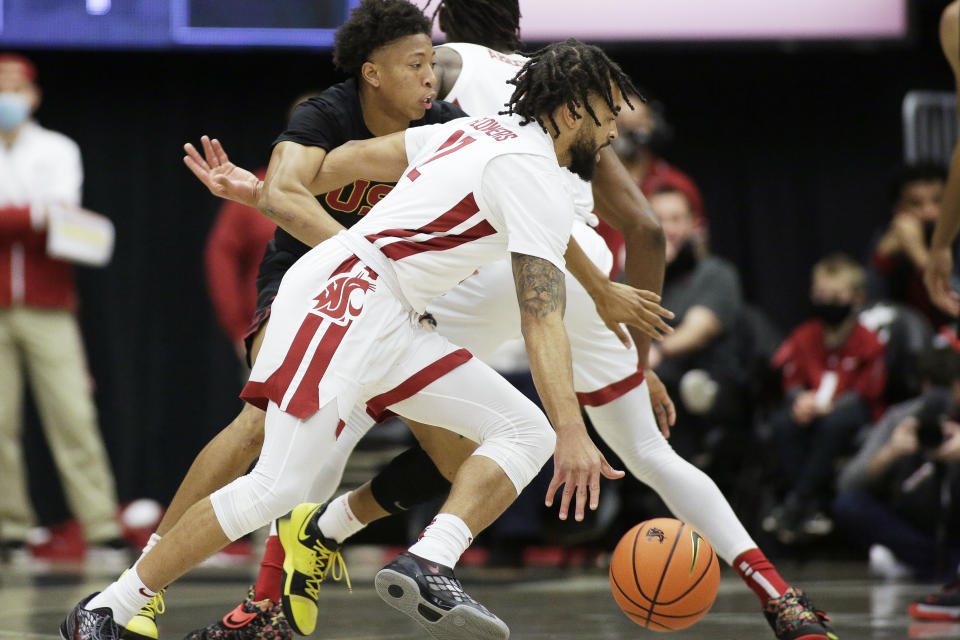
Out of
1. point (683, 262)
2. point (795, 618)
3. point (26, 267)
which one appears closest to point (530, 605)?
point (795, 618)

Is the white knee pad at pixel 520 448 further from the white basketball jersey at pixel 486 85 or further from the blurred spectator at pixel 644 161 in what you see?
the blurred spectator at pixel 644 161

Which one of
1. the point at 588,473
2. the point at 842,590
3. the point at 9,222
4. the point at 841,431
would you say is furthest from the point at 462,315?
the point at 9,222

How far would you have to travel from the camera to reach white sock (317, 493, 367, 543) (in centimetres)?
431

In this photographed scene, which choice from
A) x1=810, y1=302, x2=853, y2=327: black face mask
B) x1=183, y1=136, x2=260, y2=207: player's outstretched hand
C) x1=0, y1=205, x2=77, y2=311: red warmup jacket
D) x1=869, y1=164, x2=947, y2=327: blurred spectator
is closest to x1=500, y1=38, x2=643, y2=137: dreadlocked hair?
x1=183, y1=136, x2=260, y2=207: player's outstretched hand

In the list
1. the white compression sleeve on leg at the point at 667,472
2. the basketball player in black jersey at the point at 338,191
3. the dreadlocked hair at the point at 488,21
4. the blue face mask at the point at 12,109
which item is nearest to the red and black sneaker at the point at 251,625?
the basketball player in black jersey at the point at 338,191

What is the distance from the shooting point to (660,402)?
15.1 ft

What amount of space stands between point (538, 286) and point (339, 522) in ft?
3.99

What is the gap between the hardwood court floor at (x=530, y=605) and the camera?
14.8ft

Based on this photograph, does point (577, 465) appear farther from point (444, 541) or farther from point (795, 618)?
point (795, 618)

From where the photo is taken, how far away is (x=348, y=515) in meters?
4.32

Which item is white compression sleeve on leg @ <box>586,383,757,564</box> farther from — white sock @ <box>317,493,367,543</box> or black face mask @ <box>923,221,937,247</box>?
black face mask @ <box>923,221,937,247</box>

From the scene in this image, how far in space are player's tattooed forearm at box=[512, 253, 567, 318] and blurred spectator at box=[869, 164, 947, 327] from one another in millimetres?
4392

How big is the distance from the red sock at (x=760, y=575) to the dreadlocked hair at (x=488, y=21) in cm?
187

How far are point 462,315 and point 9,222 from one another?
178 inches
